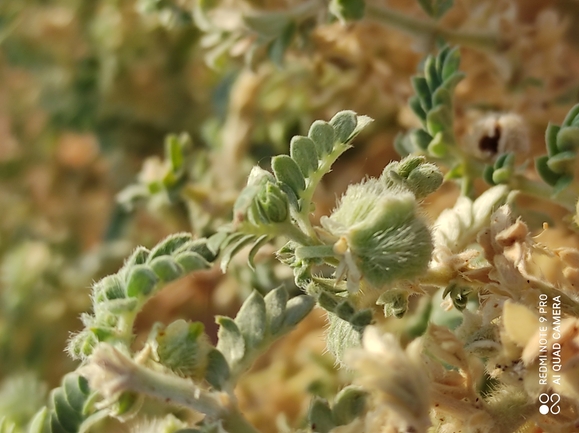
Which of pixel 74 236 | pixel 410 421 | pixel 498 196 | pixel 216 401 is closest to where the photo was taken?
pixel 410 421

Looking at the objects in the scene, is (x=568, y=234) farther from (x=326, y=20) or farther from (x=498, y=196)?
(x=326, y=20)

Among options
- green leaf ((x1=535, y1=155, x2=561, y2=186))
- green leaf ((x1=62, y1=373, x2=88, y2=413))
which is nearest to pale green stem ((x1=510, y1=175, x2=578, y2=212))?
green leaf ((x1=535, y1=155, x2=561, y2=186))

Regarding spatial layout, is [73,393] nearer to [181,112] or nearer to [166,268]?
[166,268]

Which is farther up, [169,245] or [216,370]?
[169,245]

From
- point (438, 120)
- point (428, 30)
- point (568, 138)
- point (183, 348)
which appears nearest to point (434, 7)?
point (428, 30)

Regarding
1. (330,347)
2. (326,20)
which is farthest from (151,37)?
(330,347)

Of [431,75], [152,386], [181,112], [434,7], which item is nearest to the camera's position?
[152,386]

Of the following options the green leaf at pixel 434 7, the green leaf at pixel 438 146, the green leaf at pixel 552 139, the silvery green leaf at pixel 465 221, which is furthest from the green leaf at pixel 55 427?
the green leaf at pixel 434 7
